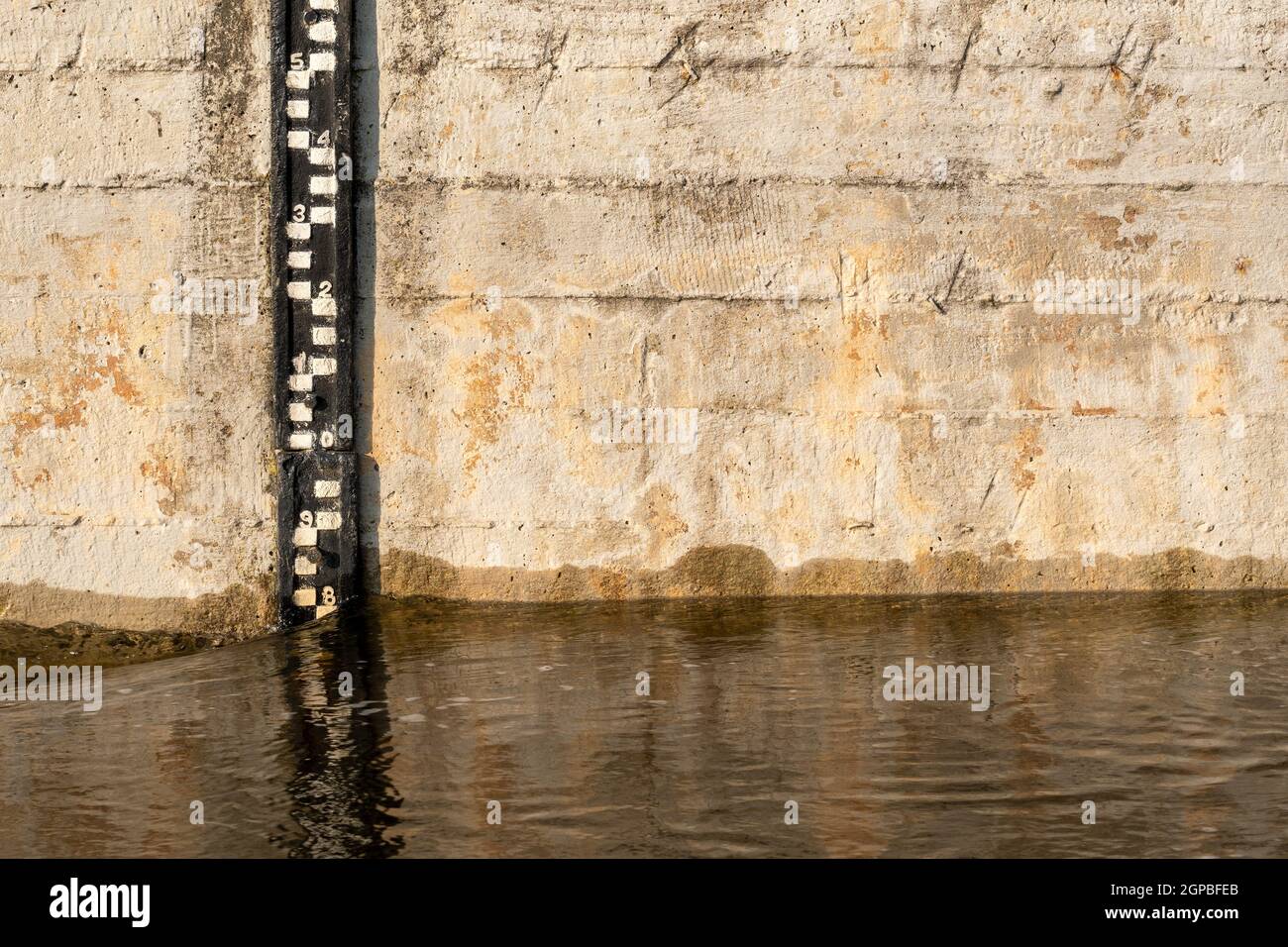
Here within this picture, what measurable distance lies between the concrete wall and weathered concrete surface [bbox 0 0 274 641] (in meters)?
0.20

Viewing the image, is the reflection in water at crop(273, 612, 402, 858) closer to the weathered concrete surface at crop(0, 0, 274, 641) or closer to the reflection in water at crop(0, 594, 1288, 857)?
the reflection in water at crop(0, 594, 1288, 857)

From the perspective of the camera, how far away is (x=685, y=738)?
4230mm

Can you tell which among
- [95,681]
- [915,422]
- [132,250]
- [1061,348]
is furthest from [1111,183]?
[95,681]

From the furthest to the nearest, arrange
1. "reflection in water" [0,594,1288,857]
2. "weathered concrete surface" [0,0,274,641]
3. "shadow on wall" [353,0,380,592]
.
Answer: "shadow on wall" [353,0,380,592], "weathered concrete surface" [0,0,274,641], "reflection in water" [0,594,1288,857]

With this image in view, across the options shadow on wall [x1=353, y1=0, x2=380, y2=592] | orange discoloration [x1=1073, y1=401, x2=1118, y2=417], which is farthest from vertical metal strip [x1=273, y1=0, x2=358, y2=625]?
orange discoloration [x1=1073, y1=401, x2=1118, y2=417]

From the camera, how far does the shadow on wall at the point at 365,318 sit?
19.7ft

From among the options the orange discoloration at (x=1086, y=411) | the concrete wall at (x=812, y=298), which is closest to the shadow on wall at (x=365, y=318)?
the concrete wall at (x=812, y=298)

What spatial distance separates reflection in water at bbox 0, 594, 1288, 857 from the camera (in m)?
3.37

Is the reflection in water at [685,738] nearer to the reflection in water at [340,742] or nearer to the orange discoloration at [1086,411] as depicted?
the reflection in water at [340,742]

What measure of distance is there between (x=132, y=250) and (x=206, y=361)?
0.64 meters

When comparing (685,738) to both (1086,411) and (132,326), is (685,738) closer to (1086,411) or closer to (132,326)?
(1086,411)

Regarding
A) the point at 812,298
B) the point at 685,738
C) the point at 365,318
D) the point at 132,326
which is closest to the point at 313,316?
the point at 365,318

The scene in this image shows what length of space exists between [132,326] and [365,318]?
1.11 metres
